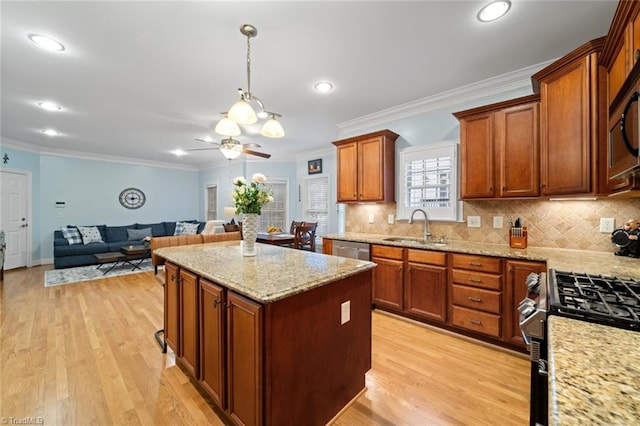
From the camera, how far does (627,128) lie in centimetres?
122

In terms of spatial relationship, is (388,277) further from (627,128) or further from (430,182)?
(627,128)

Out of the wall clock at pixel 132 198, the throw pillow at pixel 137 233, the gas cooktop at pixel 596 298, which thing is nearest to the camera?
the gas cooktop at pixel 596 298

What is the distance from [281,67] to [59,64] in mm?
2169

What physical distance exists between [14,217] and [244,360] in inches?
285

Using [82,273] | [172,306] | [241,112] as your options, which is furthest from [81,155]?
[241,112]

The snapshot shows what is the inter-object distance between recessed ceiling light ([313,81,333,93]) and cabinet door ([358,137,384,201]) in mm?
897

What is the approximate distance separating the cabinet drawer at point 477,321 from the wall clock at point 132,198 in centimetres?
827

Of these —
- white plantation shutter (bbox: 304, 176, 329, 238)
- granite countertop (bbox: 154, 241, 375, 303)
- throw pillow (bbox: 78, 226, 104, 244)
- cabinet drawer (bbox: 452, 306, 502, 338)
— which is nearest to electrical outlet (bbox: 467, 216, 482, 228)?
cabinet drawer (bbox: 452, 306, 502, 338)

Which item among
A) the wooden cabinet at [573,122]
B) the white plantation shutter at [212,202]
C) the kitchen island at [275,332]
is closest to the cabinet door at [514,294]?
the wooden cabinet at [573,122]

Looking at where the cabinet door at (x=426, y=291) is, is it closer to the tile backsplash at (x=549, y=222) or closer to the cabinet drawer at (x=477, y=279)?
the cabinet drawer at (x=477, y=279)

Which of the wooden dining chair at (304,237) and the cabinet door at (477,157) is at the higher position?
the cabinet door at (477,157)

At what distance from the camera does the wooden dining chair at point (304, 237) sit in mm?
5208

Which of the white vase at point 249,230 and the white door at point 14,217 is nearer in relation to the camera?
the white vase at point 249,230

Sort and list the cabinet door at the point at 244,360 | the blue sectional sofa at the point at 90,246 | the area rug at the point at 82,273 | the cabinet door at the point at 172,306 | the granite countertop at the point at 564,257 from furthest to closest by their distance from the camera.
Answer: the blue sectional sofa at the point at 90,246
the area rug at the point at 82,273
the cabinet door at the point at 172,306
the granite countertop at the point at 564,257
the cabinet door at the point at 244,360
